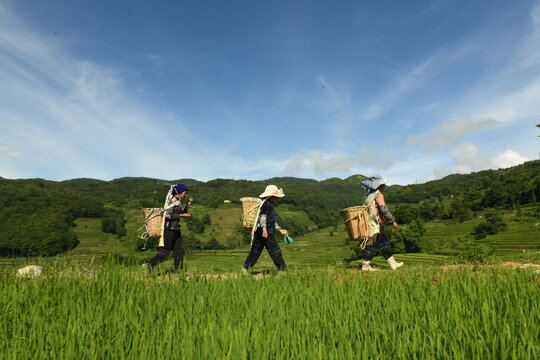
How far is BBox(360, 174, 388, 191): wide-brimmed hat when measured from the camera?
7573 millimetres

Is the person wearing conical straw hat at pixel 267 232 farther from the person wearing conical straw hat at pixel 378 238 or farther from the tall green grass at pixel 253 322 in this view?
the tall green grass at pixel 253 322

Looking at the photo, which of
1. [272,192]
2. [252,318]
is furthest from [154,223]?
[252,318]

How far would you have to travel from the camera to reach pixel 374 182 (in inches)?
303

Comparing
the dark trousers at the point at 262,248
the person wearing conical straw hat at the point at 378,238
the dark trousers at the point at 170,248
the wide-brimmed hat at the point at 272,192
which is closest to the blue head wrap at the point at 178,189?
the dark trousers at the point at 170,248

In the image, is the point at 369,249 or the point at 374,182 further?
the point at 374,182

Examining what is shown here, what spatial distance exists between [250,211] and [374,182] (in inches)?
132

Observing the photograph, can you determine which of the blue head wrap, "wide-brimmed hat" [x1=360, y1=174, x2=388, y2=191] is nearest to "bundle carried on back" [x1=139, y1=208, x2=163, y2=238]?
the blue head wrap

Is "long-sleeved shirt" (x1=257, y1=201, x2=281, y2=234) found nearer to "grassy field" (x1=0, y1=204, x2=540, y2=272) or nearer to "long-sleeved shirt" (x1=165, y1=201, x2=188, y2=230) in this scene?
"grassy field" (x1=0, y1=204, x2=540, y2=272)

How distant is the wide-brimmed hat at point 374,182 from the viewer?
24.8ft

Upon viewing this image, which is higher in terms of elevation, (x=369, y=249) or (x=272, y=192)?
(x=272, y=192)

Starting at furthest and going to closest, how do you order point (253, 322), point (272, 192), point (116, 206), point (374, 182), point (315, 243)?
1. point (116, 206)
2. point (315, 243)
3. point (374, 182)
4. point (272, 192)
5. point (253, 322)

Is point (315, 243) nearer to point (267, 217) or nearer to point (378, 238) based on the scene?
point (378, 238)

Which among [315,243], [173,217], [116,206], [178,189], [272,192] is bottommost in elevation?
[315,243]

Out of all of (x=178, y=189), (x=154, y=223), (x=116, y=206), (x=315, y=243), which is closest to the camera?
(x=154, y=223)
